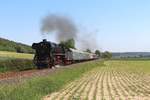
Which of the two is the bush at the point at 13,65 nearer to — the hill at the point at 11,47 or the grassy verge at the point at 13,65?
the grassy verge at the point at 13,65

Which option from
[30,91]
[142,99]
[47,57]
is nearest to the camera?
[30,91]

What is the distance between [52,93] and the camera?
2156 cm

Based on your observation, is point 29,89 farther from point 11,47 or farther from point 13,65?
point 11,47

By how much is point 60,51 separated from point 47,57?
230 inches

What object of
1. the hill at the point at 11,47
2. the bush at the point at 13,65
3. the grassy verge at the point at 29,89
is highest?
the hill at the point at 11,47

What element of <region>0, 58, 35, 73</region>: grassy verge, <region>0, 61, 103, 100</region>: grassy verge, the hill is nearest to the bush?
<region>0, 58, 35, 73</region>: grassy verge

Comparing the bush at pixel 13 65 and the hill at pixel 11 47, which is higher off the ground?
the hill at pixel 11 47

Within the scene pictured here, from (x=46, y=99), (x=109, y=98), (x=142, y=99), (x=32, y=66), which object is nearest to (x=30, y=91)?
(x=46, y=99)

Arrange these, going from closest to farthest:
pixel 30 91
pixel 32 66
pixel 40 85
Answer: pixel 30 91, pixel 40 85, pixel 32 66

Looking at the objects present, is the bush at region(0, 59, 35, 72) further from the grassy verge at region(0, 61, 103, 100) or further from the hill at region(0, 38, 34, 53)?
the hill at region(0, 38, 34, 53)

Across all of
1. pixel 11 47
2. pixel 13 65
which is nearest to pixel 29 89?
pixel 13 65

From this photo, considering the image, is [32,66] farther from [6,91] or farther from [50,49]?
[6,91]

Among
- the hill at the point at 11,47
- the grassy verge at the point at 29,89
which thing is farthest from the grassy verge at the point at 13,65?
the hill at the point at 11,47

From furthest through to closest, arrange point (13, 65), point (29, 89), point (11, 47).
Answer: point (11, 47) → point (13, 65) → point (29, 89)
